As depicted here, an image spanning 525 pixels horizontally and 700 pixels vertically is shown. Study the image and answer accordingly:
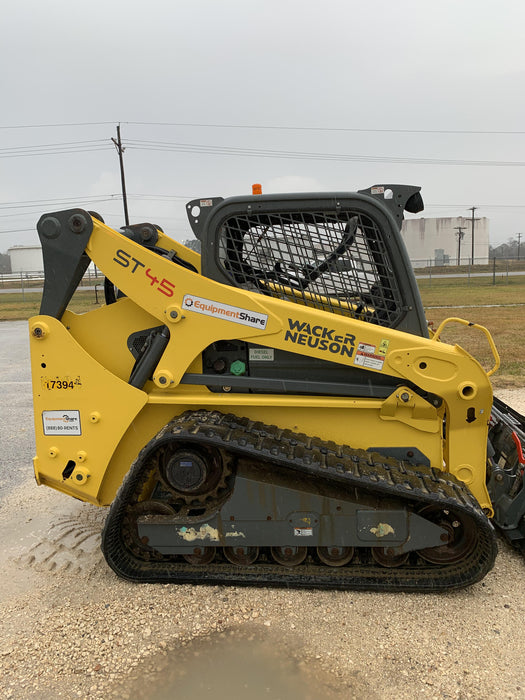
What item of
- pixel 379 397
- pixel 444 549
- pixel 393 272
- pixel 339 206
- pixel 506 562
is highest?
pixel 339 206

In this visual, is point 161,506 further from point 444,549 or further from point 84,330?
point 444,549

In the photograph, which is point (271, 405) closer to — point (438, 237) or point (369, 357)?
point (369, 357)

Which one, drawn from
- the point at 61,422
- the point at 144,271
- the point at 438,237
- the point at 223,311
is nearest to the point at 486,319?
the point at 223,311

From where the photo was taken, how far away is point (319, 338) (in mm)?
3295

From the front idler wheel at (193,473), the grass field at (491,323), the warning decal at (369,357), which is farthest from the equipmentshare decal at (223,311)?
the grass field at (491,323)

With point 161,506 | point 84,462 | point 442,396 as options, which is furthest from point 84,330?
point 442,396

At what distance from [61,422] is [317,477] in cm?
179

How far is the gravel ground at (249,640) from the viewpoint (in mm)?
2572

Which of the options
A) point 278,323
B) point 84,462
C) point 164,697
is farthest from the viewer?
point 84,462

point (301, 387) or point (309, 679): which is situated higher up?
point (301, 387)

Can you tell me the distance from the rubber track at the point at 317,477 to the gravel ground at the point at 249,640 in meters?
0.09

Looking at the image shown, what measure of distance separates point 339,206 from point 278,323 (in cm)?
89

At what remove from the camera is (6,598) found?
3.36 meters

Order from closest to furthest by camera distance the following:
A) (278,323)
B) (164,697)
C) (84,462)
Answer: (164,697), (278,323), (84,462)
